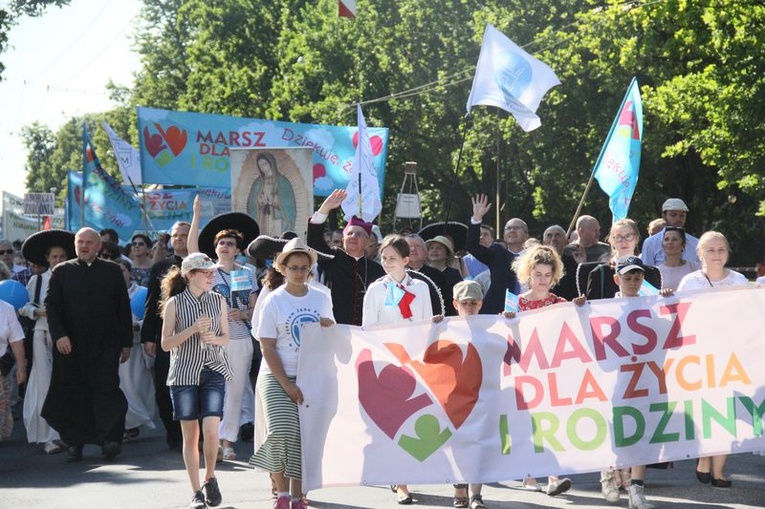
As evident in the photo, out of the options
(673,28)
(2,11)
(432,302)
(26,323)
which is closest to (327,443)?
(432,302)

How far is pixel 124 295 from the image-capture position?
37.5 feet

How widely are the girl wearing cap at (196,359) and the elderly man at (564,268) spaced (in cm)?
285

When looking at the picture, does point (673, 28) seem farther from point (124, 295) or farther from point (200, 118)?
point (124, 295)

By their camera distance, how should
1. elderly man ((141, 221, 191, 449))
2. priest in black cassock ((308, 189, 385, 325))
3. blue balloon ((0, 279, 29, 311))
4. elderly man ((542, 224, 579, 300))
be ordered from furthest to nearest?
blue balloon ((0, 279, 29, 311))
elderly man ((141, 221, 191, 449))
elderly man ((542, 224, 579, 300))
priest in black cassock ((308, 189, 385, 325))

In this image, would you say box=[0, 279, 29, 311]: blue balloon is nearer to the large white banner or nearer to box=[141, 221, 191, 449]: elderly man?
box=[141, 221, 191, 449]: elderly man

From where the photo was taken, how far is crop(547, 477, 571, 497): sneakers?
344 inches

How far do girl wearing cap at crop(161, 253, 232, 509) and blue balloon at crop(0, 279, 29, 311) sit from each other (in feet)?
13.1

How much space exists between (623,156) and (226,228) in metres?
4.00

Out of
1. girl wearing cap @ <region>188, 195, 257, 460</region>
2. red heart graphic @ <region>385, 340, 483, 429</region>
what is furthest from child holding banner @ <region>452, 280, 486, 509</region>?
girl wearing cap @ <region>188, 195, 257, 460</region>

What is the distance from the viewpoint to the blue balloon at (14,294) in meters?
12.5

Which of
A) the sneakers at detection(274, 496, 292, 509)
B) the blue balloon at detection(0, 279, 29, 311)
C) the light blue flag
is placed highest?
the light blue flag

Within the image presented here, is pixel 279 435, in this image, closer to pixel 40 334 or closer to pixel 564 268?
pixel 564 268

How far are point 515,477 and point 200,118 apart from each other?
17.2 m

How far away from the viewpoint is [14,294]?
41.1 ft
